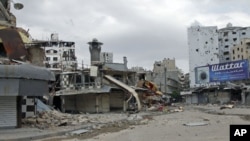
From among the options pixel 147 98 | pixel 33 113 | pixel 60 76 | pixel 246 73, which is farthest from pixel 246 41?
pixel 33 113

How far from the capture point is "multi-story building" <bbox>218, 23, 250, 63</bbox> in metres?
120

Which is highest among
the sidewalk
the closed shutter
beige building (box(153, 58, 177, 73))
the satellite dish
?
beige building (box(153, 58, 177, 73))

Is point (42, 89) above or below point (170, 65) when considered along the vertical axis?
below

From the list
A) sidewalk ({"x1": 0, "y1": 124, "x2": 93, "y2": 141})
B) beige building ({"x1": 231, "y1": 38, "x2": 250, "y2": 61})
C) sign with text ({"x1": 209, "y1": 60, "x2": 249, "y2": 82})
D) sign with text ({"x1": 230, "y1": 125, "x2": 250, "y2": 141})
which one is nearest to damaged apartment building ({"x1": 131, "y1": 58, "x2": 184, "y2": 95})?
beige building ({"x1": 231, "y1": 38, "x2": 250, "y2": 61})

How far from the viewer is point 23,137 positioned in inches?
682

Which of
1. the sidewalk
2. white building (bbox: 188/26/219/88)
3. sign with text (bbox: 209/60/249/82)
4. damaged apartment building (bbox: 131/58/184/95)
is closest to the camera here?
the sidewalk

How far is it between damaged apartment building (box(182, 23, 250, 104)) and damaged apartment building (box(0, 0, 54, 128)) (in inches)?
2309

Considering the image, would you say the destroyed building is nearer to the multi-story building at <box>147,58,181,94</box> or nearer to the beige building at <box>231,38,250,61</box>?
the multi-story building at <box>147,58,181,94</box>

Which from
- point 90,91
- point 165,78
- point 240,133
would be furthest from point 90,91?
point 165,78

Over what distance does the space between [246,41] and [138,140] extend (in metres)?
95.5

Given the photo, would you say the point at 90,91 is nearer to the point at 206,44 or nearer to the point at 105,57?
the point at 105,57

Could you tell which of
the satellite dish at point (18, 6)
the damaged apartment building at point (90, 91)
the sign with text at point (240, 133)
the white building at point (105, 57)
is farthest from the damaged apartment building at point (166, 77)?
the sign with text at point (240, 133)

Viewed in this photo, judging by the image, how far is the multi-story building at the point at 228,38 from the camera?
119500 mm

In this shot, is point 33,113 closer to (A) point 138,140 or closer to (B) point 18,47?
(B) point 18,47
